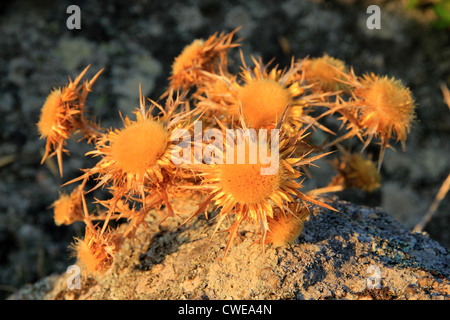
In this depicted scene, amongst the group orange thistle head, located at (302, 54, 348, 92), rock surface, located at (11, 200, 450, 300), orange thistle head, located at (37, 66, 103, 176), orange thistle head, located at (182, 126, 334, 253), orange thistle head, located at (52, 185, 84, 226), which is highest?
orange thistle head, located at (302, 54, 348, 92)

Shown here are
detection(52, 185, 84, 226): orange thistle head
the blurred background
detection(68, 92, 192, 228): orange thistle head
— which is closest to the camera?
detection(68, 92, 192, 228): orange thistle head

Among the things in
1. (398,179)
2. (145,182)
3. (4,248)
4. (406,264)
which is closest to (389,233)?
(406,264)

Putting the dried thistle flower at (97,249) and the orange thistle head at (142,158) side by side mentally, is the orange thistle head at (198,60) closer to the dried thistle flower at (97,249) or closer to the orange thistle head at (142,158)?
the orange thistle head at (142,158)

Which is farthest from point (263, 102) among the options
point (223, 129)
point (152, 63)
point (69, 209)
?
point (152, 63)

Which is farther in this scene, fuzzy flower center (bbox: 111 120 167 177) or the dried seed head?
the dried seed head

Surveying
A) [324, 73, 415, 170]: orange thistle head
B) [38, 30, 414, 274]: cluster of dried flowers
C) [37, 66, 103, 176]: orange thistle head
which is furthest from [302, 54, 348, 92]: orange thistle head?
[37, 66, 103, 176]: orange thistle head

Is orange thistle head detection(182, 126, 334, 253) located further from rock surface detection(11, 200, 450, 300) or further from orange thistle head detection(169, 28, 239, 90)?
orange thistle head detection(169, 28, 239, 90)
